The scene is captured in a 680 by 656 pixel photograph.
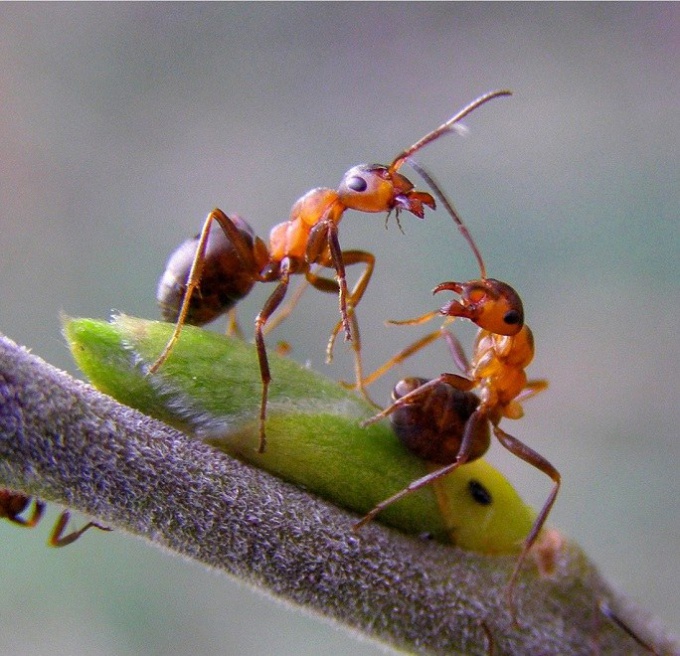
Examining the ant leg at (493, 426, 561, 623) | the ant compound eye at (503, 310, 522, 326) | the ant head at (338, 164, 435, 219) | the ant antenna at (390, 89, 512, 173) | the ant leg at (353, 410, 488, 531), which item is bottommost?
the ant leg at (493, 426, 561, 623)

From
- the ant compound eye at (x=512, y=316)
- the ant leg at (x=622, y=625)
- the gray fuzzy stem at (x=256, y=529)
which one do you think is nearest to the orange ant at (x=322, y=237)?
the ant compound eye at (x=512, y=316)

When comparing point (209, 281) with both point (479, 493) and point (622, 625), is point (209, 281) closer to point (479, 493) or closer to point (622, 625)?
point (479, 493)

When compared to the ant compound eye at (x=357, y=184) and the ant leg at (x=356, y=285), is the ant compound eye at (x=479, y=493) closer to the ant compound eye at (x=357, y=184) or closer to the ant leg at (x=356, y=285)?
the ant leg at (x=356, y=285)

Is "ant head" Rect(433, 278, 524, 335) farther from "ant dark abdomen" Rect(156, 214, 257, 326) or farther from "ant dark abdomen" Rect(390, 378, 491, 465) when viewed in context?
"ant dark abdomen" Rect(156, 214, 257, 326)

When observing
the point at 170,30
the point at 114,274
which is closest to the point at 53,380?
the point at 114,274

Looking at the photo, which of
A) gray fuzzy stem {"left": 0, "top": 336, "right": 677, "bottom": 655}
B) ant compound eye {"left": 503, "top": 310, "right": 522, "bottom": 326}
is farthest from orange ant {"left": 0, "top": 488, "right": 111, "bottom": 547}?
ant compound eye {"left": 503, "top": 310, "right": 522, "bottom": 326}

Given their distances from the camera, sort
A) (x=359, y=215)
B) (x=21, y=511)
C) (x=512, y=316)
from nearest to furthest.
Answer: (x=512, y=316), (x=21, y=511), (x=359, y=215)

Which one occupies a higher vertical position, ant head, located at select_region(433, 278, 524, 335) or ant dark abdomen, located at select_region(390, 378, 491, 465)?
ant head, located at select_region(433, 278, 524, 335)

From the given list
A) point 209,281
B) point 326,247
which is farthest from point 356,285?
point 209,281
